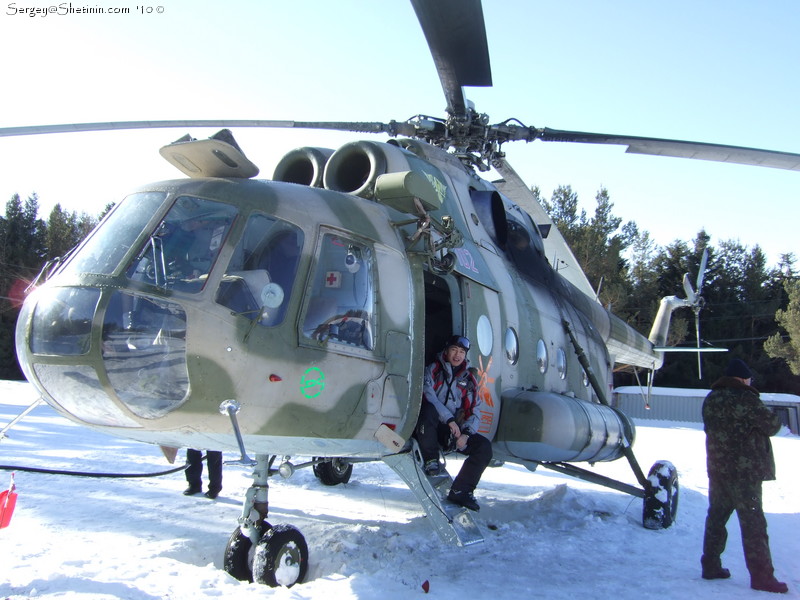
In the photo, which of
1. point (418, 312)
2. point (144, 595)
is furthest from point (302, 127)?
point (144, 595)

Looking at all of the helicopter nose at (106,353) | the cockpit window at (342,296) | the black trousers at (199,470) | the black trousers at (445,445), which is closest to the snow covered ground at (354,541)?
the black trousers at (199,470)

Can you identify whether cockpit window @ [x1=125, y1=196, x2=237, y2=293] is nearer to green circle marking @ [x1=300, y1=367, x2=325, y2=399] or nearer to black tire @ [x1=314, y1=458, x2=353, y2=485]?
green circle marking @ [x1=300, y1=367, x2=325, y2=399]

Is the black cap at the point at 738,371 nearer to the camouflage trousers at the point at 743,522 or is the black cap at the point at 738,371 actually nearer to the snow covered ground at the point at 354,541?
the camouflage trousers at the point at 743,522

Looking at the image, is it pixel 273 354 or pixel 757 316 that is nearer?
pixel 273 354

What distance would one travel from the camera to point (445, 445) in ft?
15.7

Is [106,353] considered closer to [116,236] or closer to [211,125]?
[116,236]

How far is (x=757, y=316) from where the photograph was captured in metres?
38.7

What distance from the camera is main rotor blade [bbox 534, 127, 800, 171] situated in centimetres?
529

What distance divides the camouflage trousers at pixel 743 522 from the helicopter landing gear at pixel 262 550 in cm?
279

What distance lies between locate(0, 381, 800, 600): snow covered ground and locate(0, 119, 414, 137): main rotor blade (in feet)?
9.76

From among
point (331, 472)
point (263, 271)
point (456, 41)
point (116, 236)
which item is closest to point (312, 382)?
point (263, 271)

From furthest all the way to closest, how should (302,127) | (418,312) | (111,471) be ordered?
(111,471), (302,127), (418,312)

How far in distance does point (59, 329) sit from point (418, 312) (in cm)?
231

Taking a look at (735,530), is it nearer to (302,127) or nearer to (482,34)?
(482,34)
